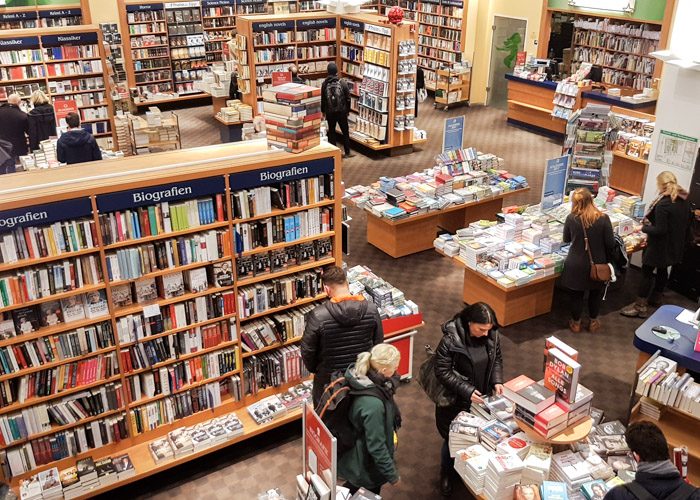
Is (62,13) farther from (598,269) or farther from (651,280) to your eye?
(651,280)

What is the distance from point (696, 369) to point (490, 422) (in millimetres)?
1866

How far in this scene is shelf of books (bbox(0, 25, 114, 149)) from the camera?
1159cm

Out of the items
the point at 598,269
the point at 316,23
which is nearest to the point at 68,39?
the point at 316,23

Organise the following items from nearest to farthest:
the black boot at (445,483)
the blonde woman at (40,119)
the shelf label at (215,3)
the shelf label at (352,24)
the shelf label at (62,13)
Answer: the black boot at (445,483) → the blonde woman at (40,119) → the shelf label at (352,24) → the shelf label at (62,13) → the shelf label at (215,3)

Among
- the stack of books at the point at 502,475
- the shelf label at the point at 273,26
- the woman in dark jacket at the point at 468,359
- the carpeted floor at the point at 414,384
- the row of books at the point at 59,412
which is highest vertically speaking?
the shelf label at the point at 273,26

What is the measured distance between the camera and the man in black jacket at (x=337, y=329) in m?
4.61

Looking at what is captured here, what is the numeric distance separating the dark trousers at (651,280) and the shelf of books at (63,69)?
997cm

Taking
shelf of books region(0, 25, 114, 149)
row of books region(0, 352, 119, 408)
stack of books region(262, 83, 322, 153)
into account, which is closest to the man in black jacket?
stack of books region(262, 83, 322, 153)

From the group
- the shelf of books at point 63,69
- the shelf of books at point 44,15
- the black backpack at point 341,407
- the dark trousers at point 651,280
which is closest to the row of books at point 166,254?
the black backpack at point 341,407

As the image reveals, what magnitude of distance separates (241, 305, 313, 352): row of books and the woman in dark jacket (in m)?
1.57

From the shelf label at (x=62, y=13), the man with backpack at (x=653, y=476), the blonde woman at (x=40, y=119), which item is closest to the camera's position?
the man with backpack at (x=653, y=476)

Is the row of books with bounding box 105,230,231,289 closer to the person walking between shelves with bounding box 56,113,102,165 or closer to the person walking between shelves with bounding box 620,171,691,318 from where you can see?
the person walking between shelves with bounding box 56,113,102,165

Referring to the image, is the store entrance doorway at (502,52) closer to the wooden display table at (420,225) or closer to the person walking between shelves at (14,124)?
the wooden display table at (420,225)

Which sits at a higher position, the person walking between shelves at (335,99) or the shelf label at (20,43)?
the shelf label at (20,43)
